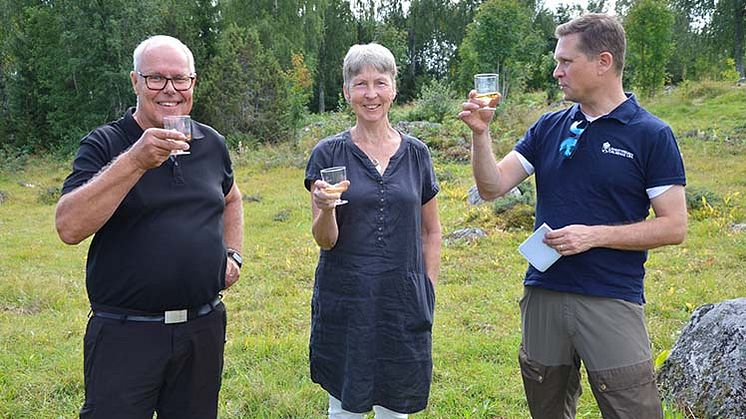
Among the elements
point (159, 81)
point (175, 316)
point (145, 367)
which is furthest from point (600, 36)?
point (145, 367)

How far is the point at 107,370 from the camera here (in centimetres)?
246

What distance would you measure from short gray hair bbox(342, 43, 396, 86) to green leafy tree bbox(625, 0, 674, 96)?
74.3 feet

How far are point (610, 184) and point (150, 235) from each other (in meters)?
1.95

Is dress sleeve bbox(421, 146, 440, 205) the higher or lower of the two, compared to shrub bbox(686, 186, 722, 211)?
higher

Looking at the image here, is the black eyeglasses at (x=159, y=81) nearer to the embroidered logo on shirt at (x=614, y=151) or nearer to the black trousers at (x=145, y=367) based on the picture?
the black trousers at (x=145, y=367)

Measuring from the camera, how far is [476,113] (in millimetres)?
2725

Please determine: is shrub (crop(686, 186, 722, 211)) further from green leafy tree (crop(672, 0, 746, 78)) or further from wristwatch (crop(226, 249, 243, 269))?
green leafy tree (crop(672, 0, 746, 78))

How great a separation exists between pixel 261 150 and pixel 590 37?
1752 centimetres

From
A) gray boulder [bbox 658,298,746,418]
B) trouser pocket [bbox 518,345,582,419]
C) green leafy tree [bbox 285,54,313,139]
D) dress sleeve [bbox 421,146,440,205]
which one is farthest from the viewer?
green leafy tree [bbox 285,54,313,139]

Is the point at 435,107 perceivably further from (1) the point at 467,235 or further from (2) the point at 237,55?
(1) the point at 467,235

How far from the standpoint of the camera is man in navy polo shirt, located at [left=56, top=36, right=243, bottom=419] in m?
2.45

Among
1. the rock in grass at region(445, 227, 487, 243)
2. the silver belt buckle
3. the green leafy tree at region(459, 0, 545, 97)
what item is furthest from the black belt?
the green leafy tree at region(459, 0, 545, 97)

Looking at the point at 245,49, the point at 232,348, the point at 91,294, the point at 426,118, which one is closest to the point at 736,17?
the point at 426,118

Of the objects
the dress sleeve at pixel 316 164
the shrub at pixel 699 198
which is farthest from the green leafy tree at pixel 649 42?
the dress sleeve at pixel 316 164
